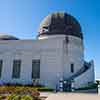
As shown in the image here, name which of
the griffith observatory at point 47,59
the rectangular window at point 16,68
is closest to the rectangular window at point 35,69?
the griffith observatory at point 47,59

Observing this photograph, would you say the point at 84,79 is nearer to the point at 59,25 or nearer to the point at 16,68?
the point at 59,25

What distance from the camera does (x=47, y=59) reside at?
27312mm

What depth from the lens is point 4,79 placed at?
92.3ft

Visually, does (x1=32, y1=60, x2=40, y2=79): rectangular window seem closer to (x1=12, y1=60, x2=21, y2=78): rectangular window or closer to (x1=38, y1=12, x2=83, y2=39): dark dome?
(x1=12, y1=60, x2=21, y2=78): rectangular window

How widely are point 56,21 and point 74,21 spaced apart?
144 inches

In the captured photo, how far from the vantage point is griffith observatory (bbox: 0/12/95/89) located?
26984mm

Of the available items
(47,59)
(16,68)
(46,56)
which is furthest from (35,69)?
(16,68)

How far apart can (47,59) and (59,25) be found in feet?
22.5

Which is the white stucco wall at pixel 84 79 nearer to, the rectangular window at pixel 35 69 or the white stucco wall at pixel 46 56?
the white stucco wall at pixel 46 56

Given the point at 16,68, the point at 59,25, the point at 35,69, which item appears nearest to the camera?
the point at 35,69

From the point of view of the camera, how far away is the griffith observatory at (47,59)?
27.0 metres

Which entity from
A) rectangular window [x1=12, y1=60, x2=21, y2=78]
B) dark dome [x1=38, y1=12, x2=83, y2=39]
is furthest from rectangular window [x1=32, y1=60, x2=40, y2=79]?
dark dome [x1=38, y1=12, x2=83, y2=39]

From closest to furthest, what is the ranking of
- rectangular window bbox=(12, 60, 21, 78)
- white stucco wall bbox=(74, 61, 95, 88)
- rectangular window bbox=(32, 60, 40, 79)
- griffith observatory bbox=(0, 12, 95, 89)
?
white stucco wall bbox=(74, 61, 95, 88) < griffith observatory bbox=(0, 12, 95, 89) < rectangular window bbox=(32, 60, 40, 79) < rectangular window bbox=(12, 60, 21, 78)

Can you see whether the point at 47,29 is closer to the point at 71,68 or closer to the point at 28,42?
the point at 28,42
